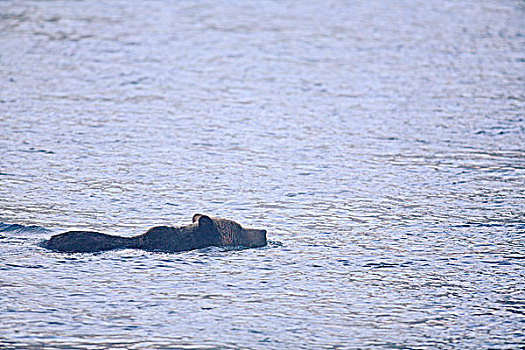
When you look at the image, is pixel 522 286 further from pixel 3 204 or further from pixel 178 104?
pixel 178 104

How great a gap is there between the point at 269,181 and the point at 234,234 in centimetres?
196

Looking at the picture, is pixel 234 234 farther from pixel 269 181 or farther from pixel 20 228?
pixel 269 181

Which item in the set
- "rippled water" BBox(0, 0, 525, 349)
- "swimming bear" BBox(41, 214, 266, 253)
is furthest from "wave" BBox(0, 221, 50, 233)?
"swimming bear" BBox(41, 214, 266, 253)

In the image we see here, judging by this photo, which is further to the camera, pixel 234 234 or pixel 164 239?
pixel 234 234

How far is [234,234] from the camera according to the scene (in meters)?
6.20

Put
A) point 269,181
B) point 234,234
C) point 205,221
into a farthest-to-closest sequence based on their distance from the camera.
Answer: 1. point 269,181
2. point 234,234
3. point 205,221

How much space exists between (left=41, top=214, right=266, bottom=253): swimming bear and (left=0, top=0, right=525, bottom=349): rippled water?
0.25ft

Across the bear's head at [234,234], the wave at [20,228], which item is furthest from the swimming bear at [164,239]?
the wave at [20,228]

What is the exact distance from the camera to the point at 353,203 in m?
7.46

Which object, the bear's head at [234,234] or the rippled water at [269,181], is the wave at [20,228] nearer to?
the rippled water at [269,181]

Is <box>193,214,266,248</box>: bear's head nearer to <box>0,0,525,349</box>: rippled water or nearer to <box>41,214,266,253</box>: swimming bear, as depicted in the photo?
<box>41,214,266,253</box>: swimming bear

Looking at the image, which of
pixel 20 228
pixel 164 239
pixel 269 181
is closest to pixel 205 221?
pixel 164 239

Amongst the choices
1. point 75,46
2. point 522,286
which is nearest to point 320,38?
point 75,46

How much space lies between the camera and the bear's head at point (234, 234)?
19.9 feet
